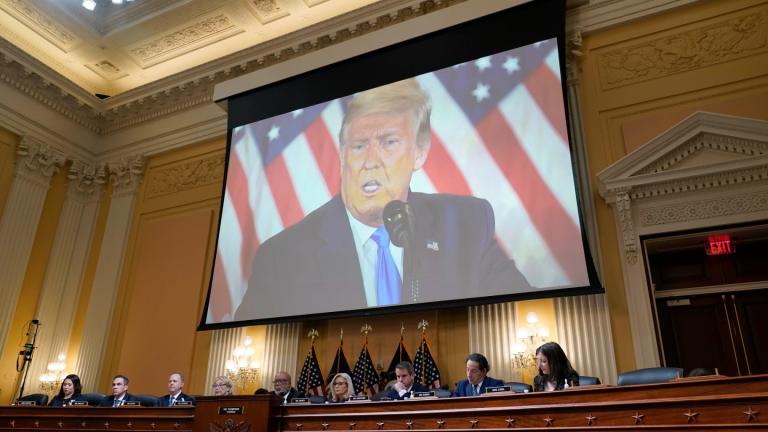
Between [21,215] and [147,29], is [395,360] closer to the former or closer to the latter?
[21,215]

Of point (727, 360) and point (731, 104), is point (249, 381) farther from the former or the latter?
point (731, 104)

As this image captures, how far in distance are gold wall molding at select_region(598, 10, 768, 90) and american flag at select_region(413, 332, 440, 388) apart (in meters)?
3.45

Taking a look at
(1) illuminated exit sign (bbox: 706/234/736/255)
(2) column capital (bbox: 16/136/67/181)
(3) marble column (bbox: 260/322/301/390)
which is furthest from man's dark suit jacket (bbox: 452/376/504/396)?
(2) column capital (bbox: 16/136/67/181)

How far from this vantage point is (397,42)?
7.07 m

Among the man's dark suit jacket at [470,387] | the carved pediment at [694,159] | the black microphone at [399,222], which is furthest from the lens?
the black microphone at [399,222]

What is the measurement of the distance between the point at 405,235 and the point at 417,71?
81.9 inches

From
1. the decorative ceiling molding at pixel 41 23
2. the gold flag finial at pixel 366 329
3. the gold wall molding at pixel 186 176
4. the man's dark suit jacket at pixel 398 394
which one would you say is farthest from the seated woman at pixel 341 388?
the decorative ceiling molding at pixel 41 23

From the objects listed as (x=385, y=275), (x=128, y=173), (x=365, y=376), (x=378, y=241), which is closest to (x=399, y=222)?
(x=378, y=241)

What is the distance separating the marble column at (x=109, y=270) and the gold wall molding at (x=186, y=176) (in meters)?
0.34

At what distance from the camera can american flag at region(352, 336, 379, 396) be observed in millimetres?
5977

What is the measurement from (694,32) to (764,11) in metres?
0.63

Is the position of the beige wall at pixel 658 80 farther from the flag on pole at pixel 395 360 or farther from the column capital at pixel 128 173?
the column capital at pixel 128 173

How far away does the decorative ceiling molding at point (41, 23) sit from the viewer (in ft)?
27.6

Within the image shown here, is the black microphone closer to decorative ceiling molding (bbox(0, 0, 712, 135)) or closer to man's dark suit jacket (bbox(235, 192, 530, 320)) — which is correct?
man's dark suit jacket (bbox(235, 192, 530, 320))
